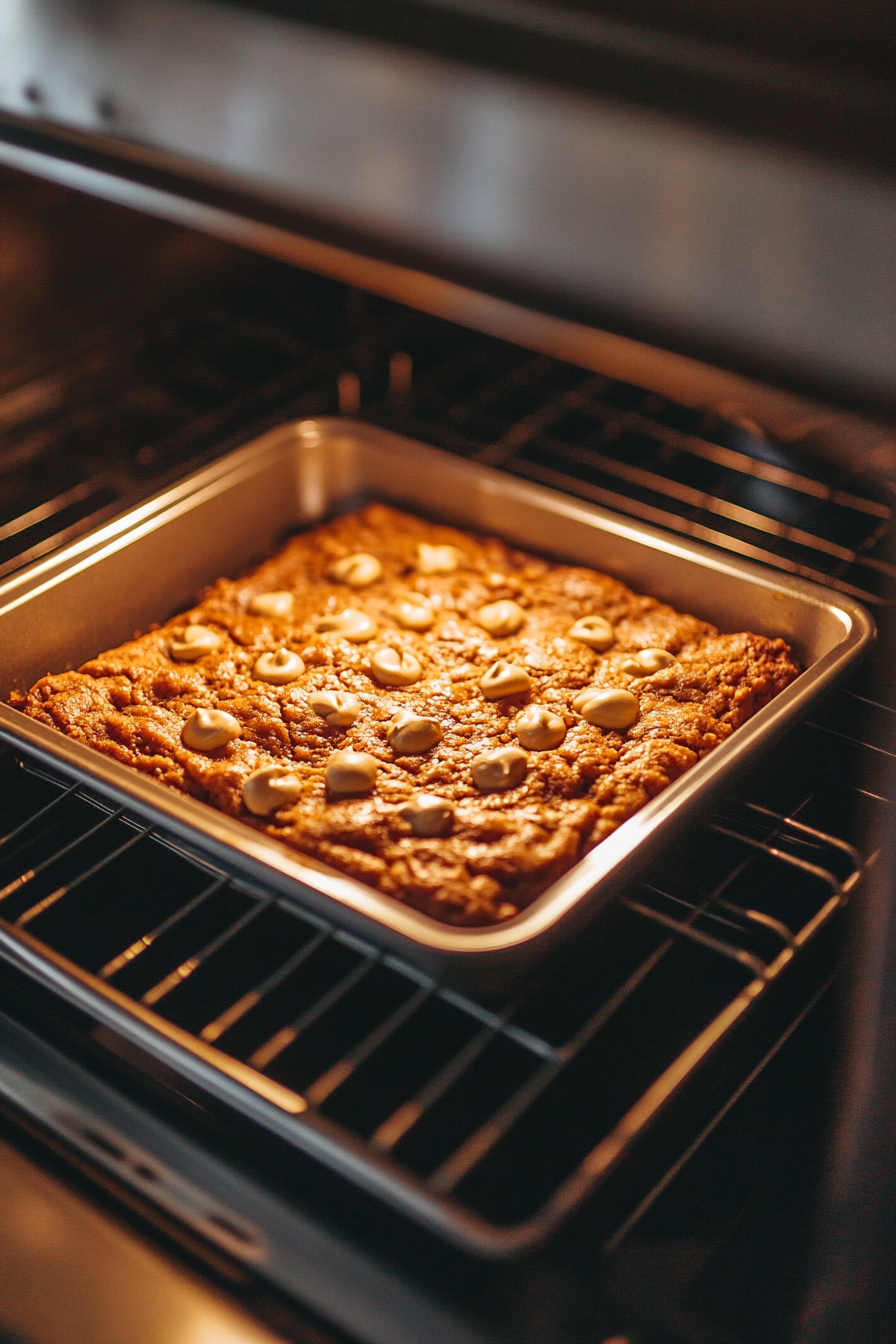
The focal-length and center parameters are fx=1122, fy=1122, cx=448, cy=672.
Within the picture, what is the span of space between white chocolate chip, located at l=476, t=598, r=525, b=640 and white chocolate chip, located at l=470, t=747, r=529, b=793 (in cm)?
23

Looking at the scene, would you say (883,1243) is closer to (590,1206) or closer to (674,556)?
(590,1206)

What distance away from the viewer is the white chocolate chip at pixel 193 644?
48.6 inches

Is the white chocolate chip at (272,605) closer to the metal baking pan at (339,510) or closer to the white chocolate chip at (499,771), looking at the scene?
the metal baking pan at (339,510)

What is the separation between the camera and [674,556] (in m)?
1.29

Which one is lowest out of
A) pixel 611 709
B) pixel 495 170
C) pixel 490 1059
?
pixel 490 1059

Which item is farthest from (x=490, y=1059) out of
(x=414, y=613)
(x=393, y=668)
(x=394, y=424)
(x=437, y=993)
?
(x=394, y=424)

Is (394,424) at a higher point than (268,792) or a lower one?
higher

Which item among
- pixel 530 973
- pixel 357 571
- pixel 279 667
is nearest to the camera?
pixel 530 973

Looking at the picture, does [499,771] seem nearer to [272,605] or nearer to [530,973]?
[530,973]

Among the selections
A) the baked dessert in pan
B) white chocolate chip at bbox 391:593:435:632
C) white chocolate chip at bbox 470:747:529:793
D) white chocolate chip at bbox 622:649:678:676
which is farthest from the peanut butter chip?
white chocolate chip at bbox 622:649:678:676

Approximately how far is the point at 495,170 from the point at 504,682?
0.57 metres

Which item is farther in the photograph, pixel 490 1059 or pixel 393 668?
pixel 393 668

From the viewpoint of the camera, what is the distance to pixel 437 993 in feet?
3.05

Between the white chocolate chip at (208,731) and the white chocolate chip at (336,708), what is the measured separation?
9 cm
